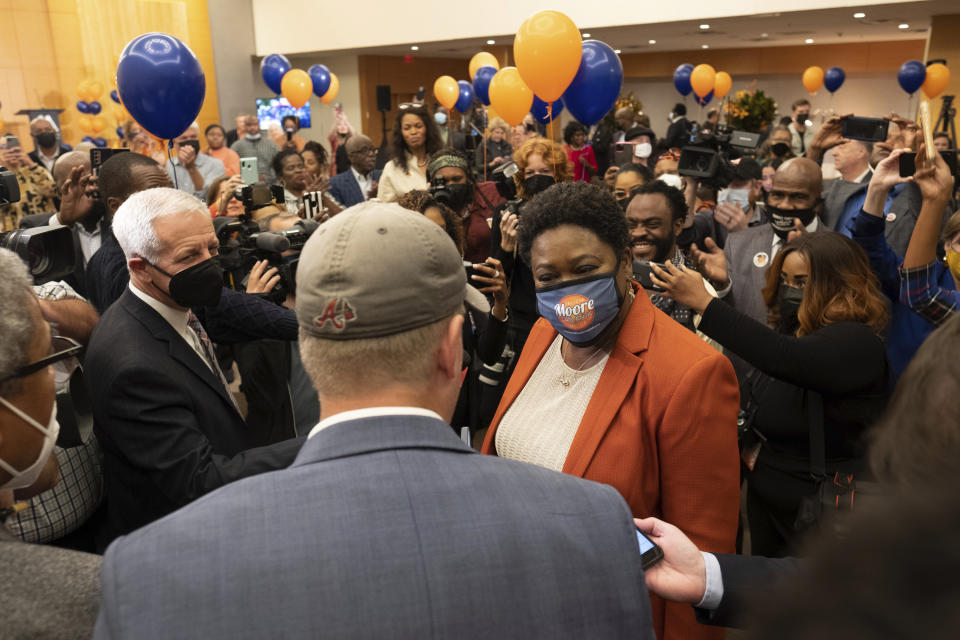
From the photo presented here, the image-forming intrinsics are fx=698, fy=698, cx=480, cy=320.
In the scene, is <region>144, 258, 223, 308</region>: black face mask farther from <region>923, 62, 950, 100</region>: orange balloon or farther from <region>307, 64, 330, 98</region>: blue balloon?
<region>923, 62, 950, 100</region>: orange balloon

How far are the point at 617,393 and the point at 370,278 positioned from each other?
2.82 ft

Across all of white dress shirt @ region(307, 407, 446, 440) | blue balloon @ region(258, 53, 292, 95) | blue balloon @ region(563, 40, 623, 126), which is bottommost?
white dress shirt @ region(307, 407, 446, 440)

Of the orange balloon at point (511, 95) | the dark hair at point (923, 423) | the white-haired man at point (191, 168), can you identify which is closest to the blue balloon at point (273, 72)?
the white-haired man at point (191, 168)

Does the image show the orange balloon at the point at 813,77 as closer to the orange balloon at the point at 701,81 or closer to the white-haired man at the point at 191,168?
the orange balloon at the point at 701,81

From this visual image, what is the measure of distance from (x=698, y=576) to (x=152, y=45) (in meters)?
4.32

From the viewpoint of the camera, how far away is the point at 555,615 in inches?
29.6

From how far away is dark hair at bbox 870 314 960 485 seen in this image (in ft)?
1.75

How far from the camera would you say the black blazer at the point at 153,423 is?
1.68 meters

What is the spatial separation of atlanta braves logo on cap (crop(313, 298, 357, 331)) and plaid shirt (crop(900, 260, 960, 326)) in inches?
93.6

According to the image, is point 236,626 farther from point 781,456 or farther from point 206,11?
point 206,11

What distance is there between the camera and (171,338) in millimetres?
1838

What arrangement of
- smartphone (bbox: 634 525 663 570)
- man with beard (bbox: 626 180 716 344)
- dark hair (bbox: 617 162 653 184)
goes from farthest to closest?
dark hair (bbox: 617 162 653 184) < man with beard (bbox: 626 180 716 344) < smartphone (bbox: 634 525 663 570)

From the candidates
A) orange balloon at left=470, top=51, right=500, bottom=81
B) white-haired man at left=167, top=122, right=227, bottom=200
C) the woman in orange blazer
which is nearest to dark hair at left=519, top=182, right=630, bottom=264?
the woman in orange blazer

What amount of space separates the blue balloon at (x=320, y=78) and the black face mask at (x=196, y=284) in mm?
9308
